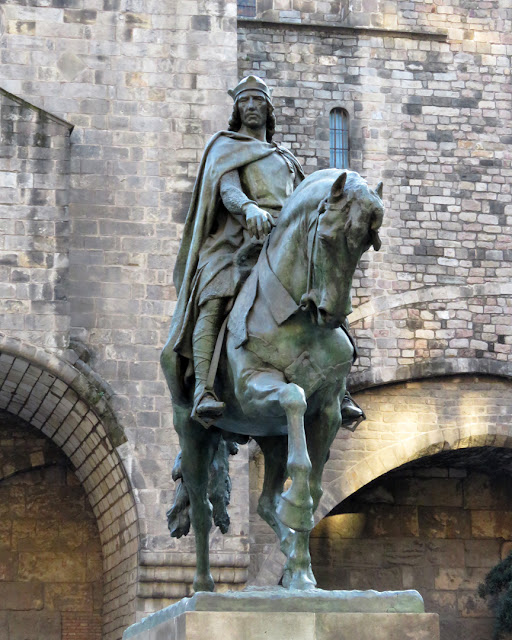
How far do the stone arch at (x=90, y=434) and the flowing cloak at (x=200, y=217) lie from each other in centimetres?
688

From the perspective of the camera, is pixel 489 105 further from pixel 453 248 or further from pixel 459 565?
pixel 459 565

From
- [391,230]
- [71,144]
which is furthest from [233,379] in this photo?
[391,230]

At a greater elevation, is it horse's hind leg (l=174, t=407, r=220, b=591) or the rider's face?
the rider's face

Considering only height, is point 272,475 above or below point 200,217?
below

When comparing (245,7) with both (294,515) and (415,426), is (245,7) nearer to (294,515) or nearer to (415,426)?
(415,426)

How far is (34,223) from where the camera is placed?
14.6 metres

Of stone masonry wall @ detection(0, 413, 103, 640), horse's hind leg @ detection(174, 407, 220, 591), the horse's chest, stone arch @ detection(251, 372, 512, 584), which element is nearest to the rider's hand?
the horse's chest

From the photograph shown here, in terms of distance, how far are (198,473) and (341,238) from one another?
175 centimetres

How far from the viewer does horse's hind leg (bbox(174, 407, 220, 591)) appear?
7.50 meters

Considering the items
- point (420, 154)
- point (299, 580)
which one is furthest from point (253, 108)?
point (420, 154)

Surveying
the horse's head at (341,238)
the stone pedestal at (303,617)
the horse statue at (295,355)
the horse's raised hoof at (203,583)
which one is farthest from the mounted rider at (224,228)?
the stone pedestal at (303,617)

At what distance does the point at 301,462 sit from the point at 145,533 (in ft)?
26.5

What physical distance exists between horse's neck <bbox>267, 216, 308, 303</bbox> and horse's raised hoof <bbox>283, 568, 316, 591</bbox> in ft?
4.20

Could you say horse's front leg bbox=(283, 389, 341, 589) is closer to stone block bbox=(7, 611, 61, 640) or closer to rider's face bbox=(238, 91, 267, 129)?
rider's face bbox=(238, 91, 267, 129)
